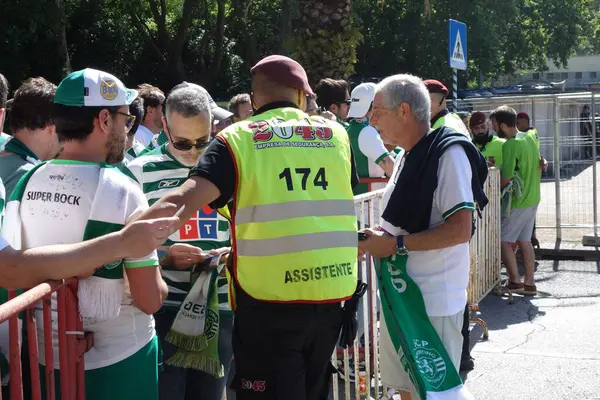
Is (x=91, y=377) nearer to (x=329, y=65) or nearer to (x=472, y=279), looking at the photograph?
(x=472, y=279)

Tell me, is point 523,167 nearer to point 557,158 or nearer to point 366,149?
point 557,158

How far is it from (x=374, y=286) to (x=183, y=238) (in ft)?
5.91

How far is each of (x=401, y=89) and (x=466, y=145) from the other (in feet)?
1.44

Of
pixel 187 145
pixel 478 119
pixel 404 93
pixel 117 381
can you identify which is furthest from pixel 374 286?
pixel 478 119

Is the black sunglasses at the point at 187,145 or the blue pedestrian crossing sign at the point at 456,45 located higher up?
the blue pedestrian crossing sign at the point at 456,45

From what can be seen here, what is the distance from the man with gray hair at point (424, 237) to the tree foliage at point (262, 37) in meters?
7.57

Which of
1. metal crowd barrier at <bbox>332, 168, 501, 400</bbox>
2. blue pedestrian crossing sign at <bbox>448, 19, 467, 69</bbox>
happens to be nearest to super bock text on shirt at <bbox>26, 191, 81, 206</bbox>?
metal crowd barrier at <bbox>332, 168, 501, 400</bbox>

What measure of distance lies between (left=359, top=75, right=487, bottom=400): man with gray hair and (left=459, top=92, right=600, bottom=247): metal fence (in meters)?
→ 8.46

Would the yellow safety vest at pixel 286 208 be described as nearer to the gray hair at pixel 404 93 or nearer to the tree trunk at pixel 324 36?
the gray hair at pixel 404 93

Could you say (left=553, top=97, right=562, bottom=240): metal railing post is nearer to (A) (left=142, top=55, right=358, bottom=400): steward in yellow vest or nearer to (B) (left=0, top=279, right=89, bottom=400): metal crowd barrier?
(A) (left=142, top=55, right=358, bottom=400): steward in yellow vest

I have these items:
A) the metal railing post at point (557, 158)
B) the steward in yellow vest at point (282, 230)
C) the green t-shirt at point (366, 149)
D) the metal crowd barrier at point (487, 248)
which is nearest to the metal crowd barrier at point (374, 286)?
the metal crowd barrier at point (487, 248)

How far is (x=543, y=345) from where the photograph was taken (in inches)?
277

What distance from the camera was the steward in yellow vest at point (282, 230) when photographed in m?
3.01

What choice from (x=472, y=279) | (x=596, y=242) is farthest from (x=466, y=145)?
(x=596, y=242)
